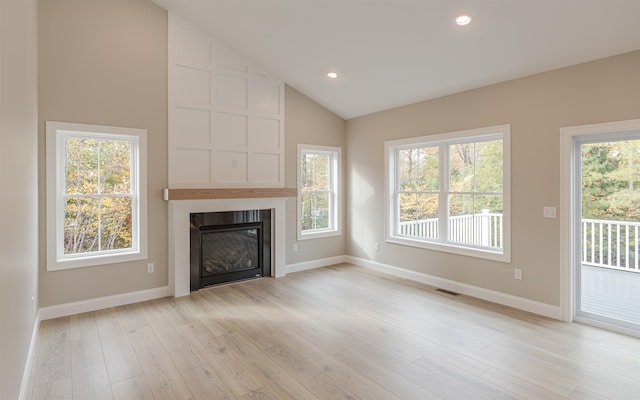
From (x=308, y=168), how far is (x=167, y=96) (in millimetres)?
2429

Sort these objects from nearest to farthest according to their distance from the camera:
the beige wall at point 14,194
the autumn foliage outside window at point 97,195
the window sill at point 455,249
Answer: the beige wall at point 14,194 → the autumn foliage outside window at point 97,195 → the window sill at point 455,249

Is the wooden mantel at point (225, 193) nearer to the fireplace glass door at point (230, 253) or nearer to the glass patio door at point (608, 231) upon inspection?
the fireplace glass door at point (230, 253)

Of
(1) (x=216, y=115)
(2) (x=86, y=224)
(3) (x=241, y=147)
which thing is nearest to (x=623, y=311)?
(3) (x=241, y=147)

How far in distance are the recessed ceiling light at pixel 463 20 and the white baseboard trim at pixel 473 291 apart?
302 cm

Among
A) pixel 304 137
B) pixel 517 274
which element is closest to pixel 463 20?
pixel 517 274

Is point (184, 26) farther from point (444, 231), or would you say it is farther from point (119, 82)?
point (444, 231)

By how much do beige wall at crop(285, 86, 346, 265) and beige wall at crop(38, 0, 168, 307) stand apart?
6.14 feet

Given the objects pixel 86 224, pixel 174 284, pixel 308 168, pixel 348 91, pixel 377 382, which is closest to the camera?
pixel 377 382

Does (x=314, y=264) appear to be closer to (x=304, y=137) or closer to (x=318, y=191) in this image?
(x=318, y=191)

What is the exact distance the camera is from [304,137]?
18.3 ft

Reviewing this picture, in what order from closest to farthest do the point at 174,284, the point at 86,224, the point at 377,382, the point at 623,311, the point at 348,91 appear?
the point at 377,382 → the point at 623,311 → the point at 86,224 → the point at 174,284 → the point at 348,91

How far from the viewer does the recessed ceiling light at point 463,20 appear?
3.12 m

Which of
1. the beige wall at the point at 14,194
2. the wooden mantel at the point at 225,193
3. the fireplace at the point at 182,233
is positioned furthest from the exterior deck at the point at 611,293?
the beige wall at the point at 14,194

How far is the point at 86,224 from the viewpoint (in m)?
3.92
